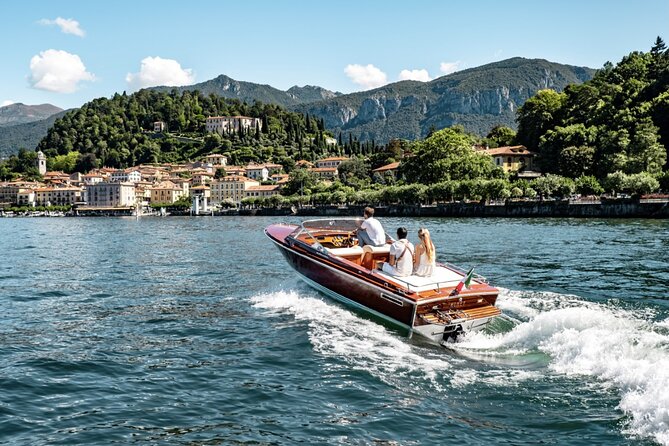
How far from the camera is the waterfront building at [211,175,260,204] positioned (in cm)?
16538

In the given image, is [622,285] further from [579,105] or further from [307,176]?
[307,176]

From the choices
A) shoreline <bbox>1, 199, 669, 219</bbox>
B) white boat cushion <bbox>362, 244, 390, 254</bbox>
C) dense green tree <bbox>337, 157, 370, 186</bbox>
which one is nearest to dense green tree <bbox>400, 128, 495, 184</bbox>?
shoreline <bbox>1, 199, 669, 219</bbox>

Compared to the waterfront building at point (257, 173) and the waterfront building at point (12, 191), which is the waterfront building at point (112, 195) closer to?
the waterfront building at point (12, 191)

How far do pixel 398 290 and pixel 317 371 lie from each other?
9.06 ft

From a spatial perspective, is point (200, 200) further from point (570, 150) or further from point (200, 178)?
point (570, 150)

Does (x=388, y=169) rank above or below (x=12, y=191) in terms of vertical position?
above

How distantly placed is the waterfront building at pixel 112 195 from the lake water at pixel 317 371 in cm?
16257

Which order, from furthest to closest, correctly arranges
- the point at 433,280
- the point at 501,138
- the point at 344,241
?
the point at 501,138, the point at 344,241, the point at 433,280

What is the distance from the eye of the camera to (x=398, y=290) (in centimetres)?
1215

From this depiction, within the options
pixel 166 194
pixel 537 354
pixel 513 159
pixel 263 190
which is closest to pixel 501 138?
pixel 513 159

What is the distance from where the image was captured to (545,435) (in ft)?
24.0

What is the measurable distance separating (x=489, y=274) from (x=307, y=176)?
125 meters

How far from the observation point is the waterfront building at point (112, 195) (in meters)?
173

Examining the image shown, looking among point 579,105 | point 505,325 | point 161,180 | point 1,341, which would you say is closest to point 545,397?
point 505,325
